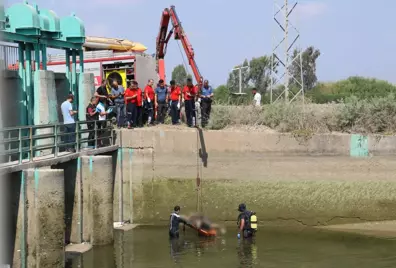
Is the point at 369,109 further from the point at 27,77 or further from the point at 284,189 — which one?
the point at 27,77

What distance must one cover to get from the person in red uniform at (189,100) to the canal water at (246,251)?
431 centimetres

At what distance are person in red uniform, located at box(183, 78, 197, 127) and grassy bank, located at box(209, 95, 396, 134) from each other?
79cm

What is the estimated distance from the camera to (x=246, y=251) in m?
14.6

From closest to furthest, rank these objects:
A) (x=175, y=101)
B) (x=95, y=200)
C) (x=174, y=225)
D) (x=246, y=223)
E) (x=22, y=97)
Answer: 1. (x=95, y=200)
2. (x=246, y=223)
3. (x=174, y=225)
4. (x=22, y=97)
5. (x=175, y=101)

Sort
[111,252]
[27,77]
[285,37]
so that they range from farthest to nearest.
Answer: [285,37]
[27,77]
[111,252]

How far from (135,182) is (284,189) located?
16.7 feet

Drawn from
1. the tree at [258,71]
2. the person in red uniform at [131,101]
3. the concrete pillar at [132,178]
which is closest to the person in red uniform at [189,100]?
the person in red uniform at [131,101]

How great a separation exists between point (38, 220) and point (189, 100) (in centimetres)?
873

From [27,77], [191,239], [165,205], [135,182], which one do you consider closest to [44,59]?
[27,77]

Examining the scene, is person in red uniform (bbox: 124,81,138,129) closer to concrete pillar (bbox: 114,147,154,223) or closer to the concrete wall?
concrete pillar (bbox: 114,147,154,223)

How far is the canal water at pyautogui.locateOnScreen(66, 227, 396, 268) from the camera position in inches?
529

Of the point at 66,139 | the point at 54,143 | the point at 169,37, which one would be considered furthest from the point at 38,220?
the point at 169,37

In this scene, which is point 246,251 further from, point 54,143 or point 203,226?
point 54,143

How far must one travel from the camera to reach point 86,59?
2539cm
